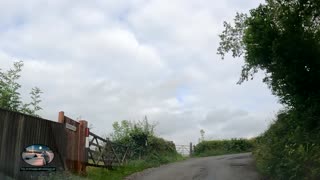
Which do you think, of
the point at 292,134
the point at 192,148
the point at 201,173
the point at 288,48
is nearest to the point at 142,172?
the point at 201,173

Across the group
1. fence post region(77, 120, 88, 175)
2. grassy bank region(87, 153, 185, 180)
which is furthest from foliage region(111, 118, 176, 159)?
fence post region(77, 120, 88, 175)

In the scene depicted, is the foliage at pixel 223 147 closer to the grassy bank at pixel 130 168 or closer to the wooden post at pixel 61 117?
the grassy bank at pixel 130 168

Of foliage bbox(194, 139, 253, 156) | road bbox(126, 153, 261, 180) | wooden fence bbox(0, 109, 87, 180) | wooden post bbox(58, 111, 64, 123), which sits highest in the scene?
foliage bbox(194, 139, 253, 156)

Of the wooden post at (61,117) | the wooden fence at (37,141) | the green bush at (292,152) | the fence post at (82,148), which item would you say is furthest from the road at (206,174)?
the wooden post at (61,117)

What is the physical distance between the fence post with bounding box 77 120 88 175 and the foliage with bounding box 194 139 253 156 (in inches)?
934

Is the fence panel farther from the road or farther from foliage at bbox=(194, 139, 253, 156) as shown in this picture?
foliage at bbox=(194, 139, 253, 156)

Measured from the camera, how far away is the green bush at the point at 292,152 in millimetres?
15258

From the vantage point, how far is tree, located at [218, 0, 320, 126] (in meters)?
17.7

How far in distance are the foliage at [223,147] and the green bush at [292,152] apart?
22.0m

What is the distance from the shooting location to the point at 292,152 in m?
16.4

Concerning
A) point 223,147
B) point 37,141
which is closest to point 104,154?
point 37,141

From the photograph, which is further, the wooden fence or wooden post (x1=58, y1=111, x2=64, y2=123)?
wooden post (x1=58, y1=111, x2=64, y2=123)

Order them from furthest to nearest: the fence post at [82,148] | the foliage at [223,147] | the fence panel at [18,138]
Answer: the foliage at [223,147] → the fence post at [82,148] → the fence panel at [18,138]

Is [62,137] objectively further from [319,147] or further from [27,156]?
[319,147]
